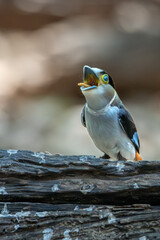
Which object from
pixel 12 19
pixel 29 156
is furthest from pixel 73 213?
pixel 12 19

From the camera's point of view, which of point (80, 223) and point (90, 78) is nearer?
point (80, 223)

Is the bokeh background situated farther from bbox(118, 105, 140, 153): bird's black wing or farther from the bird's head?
the bird's head

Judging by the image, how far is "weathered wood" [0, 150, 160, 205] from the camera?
9.27 ft

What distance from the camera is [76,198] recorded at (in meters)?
2.85

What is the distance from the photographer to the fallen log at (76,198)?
2.65m

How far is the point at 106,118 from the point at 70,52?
204 inches

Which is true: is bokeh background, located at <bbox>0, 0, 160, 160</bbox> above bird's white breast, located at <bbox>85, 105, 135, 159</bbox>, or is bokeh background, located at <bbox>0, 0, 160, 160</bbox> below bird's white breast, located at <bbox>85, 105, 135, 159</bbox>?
above

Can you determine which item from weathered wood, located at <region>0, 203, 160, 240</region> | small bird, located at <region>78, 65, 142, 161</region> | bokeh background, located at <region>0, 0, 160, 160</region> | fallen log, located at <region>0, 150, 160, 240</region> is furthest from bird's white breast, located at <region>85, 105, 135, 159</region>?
bokeh background, located at <region>0, 0, 160, 160</region>

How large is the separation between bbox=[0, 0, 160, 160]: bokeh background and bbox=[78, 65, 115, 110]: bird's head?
477 cm

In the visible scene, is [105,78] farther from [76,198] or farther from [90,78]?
[76,198]

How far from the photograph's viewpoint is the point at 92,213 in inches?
107

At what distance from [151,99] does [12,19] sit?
146 inches

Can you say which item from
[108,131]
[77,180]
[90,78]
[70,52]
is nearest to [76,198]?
[77,180]

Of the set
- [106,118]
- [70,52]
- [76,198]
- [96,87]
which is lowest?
[76,198]
